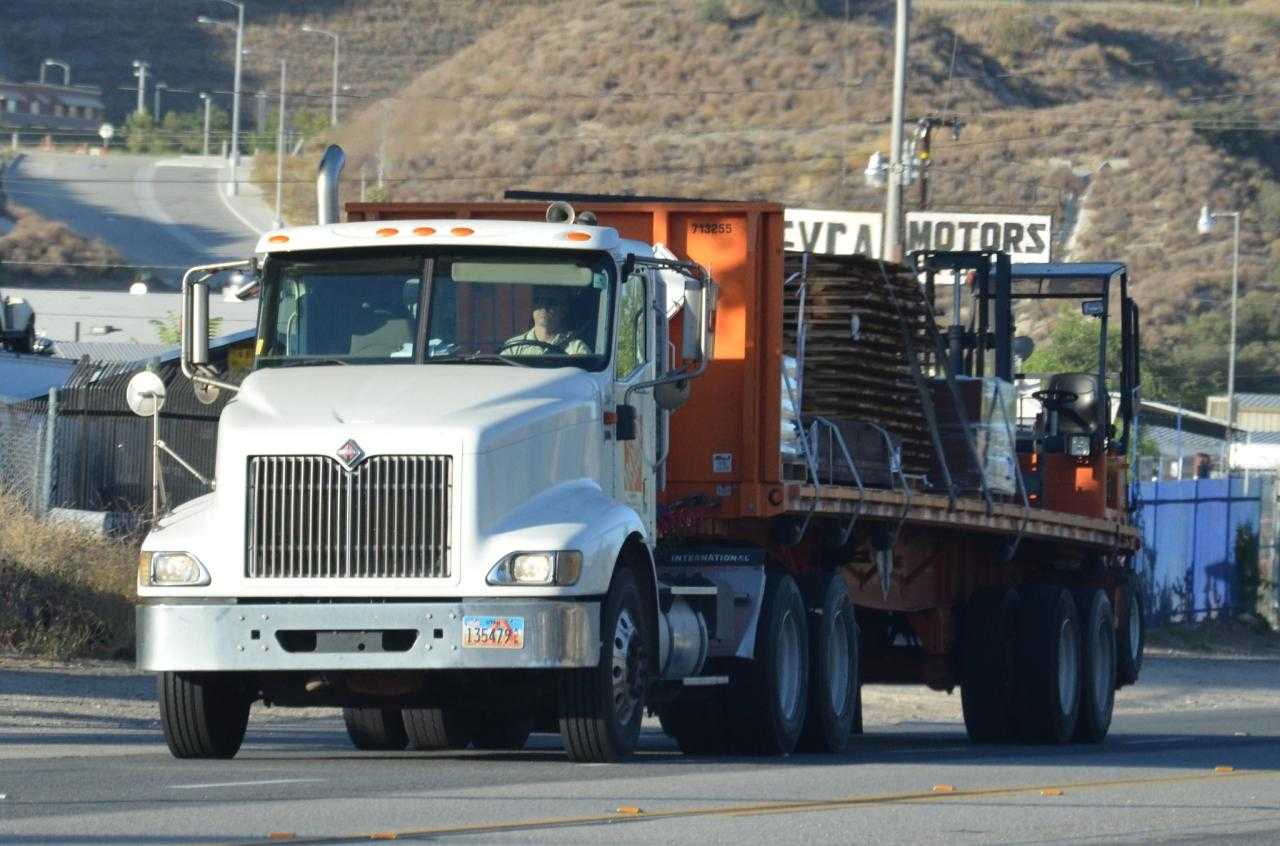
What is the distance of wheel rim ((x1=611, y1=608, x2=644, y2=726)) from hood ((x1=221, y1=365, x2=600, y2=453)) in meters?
1.13

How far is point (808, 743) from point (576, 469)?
3.59 metres

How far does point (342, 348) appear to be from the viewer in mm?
13719

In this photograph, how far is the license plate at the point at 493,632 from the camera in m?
12.5

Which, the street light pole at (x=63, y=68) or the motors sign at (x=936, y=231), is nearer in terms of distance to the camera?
the motors sign at (x=936, y=231)

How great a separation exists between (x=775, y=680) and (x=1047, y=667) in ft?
16.3

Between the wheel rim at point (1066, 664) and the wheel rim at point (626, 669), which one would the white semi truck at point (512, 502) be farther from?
the wheel rim at point (1066, 664)

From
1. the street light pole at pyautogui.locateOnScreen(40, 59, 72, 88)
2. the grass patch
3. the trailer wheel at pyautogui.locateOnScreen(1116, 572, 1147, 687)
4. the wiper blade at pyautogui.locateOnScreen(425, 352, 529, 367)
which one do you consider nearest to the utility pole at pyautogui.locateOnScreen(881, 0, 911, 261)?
the trailer wheel at pyautogui.locateOnScreen(1116, 572, 1147, 687)

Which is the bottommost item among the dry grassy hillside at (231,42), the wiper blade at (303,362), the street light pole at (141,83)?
the wiper blade at (303,362)

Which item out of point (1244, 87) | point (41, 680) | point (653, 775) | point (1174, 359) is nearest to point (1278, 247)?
point (1174, 359)

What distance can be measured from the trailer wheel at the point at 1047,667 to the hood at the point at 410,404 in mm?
7182

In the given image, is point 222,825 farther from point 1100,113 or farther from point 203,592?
point 1100,113

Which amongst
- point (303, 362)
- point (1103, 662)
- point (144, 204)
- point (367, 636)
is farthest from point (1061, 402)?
point (144, 204)

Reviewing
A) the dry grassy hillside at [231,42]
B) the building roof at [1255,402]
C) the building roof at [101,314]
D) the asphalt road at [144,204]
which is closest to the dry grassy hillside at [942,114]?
the building roof at [1255,402]

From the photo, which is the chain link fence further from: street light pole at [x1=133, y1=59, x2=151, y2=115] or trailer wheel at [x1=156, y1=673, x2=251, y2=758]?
street light pole at [x1=133, y1=59, x2=151, y2=115]
